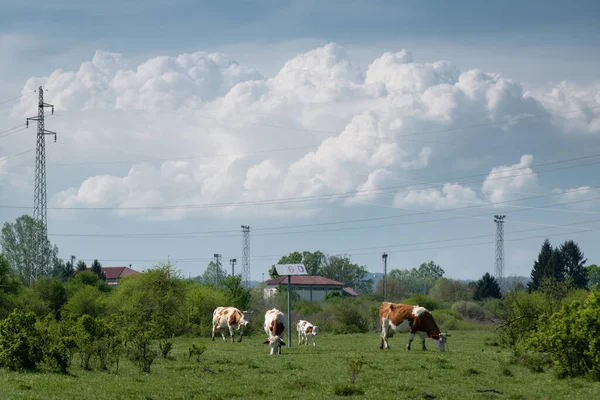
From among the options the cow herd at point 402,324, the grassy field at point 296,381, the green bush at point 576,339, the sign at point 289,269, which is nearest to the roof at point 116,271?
the sign at point 289,269

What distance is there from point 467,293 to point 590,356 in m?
110

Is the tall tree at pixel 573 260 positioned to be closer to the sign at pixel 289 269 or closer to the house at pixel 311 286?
the house at pixel 311 286

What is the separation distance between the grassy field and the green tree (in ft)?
155

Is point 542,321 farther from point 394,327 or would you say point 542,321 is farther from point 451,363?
point 394,327

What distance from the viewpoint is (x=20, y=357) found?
28203 millimetres

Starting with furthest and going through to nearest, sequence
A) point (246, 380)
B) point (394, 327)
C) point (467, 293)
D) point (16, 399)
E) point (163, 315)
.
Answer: point (467, 293) < point (163, 315) < point (394, 327) < point (246, 380) < point (16, 399)

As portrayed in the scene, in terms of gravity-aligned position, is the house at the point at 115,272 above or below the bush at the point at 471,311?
above

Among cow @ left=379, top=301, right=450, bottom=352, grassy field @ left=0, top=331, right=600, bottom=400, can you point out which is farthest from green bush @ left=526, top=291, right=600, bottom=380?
cow @ left=379, top=301, right=450, bottom=352

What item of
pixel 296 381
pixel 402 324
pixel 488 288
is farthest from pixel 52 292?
pixel 488 288

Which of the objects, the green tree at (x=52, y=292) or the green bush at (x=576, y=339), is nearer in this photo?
the green bush at (x=576, y=339)

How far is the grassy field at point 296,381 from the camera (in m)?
22.5

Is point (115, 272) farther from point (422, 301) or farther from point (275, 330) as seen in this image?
point (275, 330)

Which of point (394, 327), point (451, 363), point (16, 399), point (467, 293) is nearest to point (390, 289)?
point (467, 293)

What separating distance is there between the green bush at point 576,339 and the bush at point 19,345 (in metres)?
18.3
